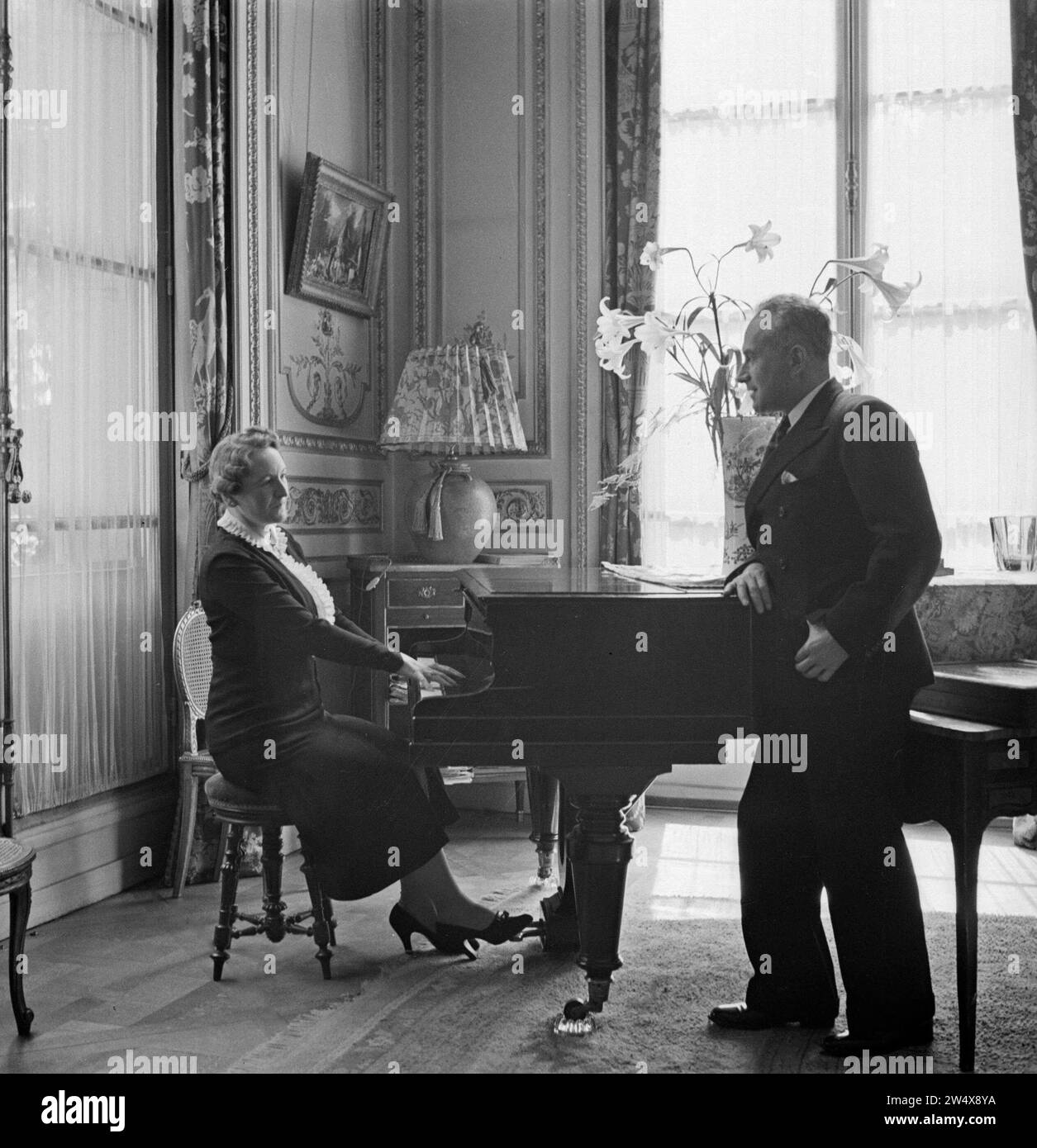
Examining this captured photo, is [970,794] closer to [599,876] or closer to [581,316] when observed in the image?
[599,876]

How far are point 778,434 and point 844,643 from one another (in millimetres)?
558

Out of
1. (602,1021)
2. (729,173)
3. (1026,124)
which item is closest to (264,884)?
(602,1021)

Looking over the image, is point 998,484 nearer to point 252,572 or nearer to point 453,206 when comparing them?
point 453,206

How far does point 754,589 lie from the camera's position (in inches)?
108

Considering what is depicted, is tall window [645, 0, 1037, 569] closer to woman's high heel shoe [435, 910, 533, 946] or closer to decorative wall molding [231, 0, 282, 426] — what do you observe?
decorative wall molding [231, 0, 282, 426]

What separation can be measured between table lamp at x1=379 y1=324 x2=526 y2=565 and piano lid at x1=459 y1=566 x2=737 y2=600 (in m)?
1.17

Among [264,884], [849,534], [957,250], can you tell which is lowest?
[264,884]

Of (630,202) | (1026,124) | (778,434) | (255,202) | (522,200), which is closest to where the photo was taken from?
(778,434)

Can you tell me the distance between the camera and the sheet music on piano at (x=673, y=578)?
3.05 metres

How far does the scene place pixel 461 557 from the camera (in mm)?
5129

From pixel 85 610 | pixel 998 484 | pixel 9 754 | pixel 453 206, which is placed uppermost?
pixel 453 206
